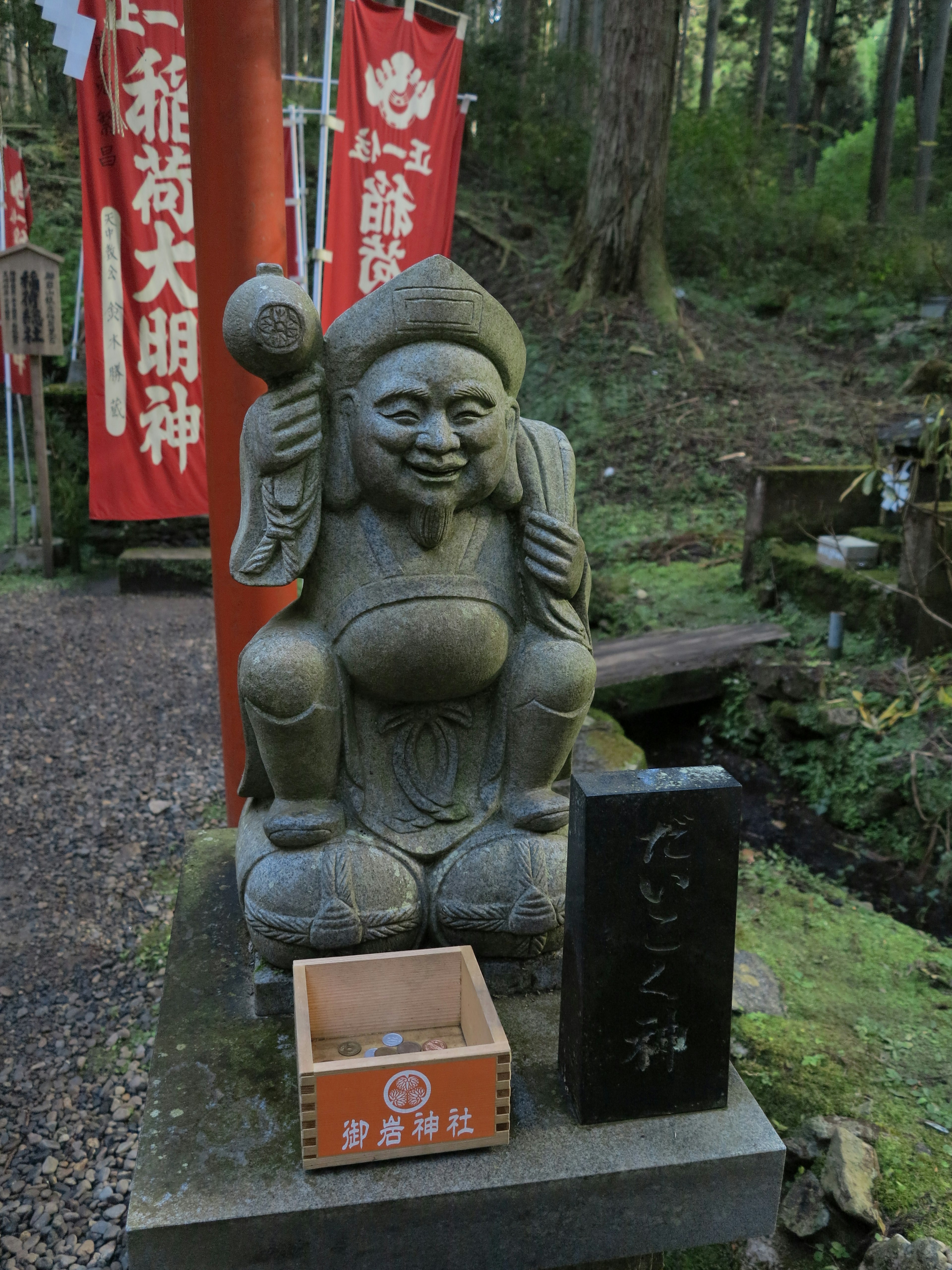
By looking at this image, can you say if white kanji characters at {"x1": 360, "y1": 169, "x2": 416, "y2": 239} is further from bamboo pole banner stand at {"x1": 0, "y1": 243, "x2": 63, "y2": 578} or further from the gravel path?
bamboo pole banner stand at {"x1": 0, "y1": 243, "x2": 63, "y2": 578}

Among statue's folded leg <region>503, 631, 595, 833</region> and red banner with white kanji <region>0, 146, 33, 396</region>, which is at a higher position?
red banner with white kanji <region>0, 146, 33, 396</region>

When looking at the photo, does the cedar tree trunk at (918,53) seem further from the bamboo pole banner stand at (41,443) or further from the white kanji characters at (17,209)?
the bamboo pole banner stand at (41,443)

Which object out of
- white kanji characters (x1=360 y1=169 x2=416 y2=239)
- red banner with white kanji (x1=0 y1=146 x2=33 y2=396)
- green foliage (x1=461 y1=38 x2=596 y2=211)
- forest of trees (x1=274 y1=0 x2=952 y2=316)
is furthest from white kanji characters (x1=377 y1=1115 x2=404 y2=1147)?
green foliage (x1=461 y1=38 x2=596 y2=211)

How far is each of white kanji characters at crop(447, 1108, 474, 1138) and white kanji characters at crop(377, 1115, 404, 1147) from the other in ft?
0.29

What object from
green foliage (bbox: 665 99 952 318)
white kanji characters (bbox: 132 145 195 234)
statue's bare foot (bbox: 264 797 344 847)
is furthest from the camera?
green foliage (bbox: 665 99 952 318)

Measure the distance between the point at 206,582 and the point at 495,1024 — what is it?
21.2ft

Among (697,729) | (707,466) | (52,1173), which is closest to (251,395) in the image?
(52,1173)

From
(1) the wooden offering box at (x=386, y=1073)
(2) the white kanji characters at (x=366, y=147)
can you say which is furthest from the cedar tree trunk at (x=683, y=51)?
(1) the wooden offering box at (x=386, y=1073)

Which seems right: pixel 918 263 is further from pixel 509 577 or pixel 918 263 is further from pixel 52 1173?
pixel 52 1173

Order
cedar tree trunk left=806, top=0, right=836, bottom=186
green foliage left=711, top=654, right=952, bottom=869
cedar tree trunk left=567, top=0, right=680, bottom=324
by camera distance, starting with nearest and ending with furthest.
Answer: green foliage left=711, top=654, right=952, bottom=869, cedar tree trunk left=567, top=0, right=680, bottom=324, cedar tree trunk left=806, top=0, right=836, bottom=186

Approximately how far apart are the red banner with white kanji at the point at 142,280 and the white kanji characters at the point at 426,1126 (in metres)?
3.65

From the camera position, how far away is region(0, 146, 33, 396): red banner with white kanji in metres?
7.52

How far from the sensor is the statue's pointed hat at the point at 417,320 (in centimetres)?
210

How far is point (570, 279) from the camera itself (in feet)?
32.3
